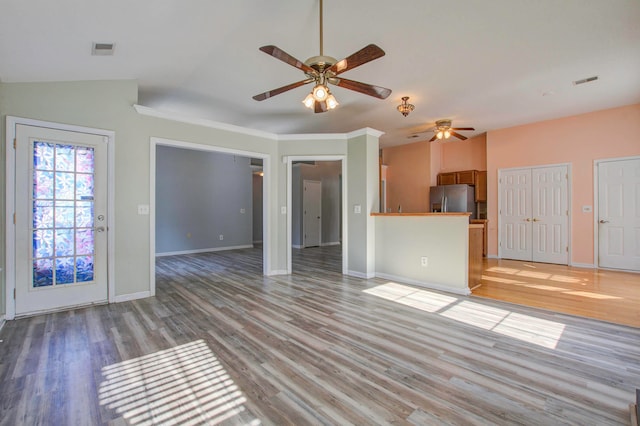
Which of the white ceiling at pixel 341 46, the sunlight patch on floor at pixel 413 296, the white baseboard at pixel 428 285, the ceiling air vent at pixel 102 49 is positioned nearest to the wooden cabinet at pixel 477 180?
the white ceiling at pixel 341 46

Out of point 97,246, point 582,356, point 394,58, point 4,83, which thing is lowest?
point 582,356

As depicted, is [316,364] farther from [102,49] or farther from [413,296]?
[102,49]

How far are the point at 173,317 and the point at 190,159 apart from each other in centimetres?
555

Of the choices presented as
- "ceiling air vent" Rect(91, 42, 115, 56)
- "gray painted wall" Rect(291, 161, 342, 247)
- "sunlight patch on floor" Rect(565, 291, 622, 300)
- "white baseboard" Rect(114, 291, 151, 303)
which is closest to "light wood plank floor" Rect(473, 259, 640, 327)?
"sunlight patch on floor" Rect(565, 291, 622, 300)

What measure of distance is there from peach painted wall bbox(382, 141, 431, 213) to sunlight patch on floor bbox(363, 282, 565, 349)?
4328 millimetres

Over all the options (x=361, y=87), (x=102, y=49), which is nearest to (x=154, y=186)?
(x=102, y=49)

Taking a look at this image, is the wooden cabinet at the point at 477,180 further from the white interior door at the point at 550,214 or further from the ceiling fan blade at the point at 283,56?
the ceiling fan blade at the point at 283,56

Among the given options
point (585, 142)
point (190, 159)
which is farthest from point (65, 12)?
point (585, 142)

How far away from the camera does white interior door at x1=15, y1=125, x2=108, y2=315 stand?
9.87 ft

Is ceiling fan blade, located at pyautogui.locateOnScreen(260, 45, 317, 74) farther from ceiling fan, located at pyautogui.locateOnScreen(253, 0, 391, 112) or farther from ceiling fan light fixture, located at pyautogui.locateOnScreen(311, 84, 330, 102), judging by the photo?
ceiling fan light fixture, located at pyautogui.locateOnScreen(311, 84, 330, 102)

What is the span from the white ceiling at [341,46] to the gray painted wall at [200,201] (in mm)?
2953

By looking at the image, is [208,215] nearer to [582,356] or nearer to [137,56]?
[137,56]

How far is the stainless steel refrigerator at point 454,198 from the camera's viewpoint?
699 centimetres

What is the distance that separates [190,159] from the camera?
7602 mm
